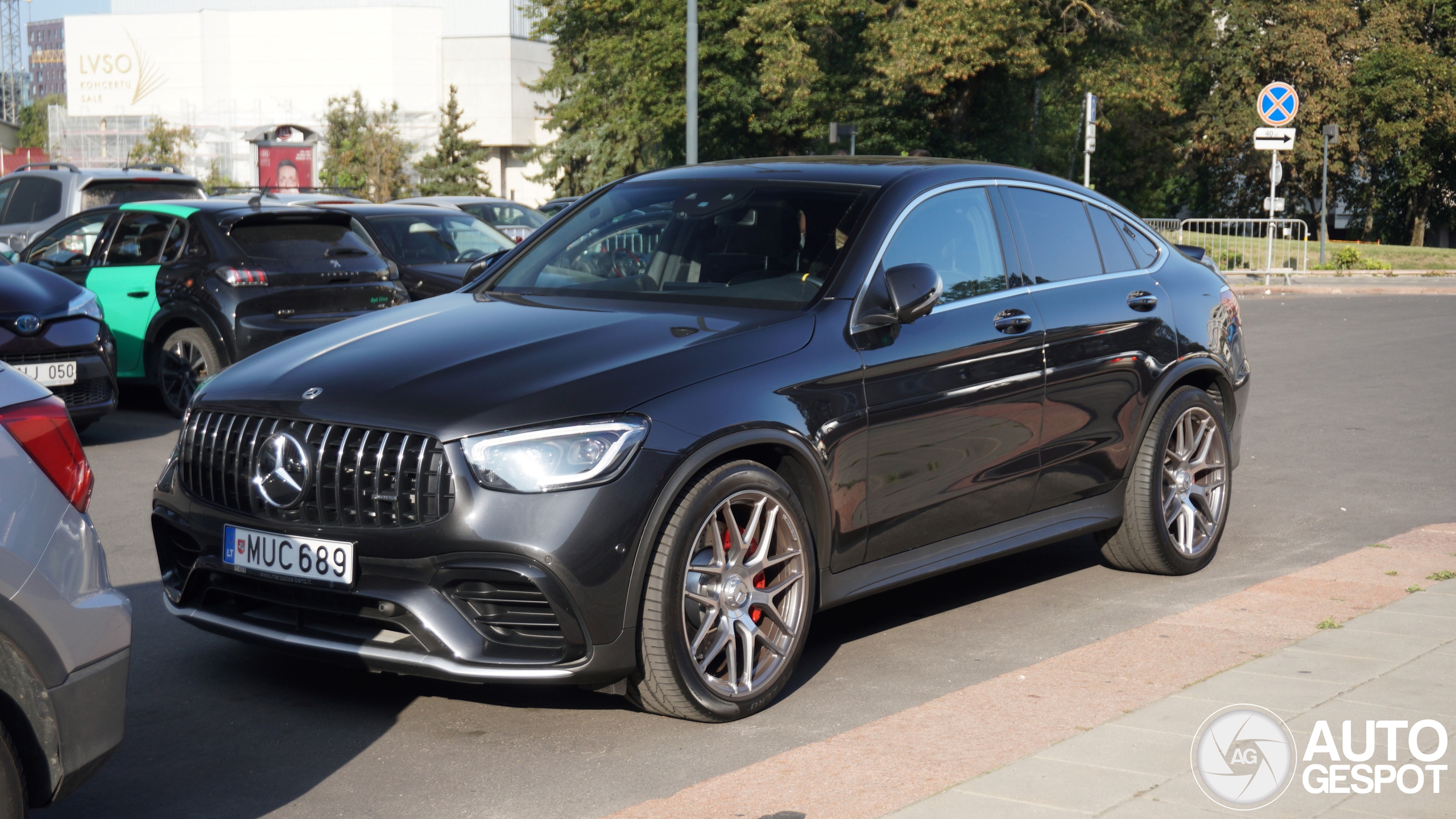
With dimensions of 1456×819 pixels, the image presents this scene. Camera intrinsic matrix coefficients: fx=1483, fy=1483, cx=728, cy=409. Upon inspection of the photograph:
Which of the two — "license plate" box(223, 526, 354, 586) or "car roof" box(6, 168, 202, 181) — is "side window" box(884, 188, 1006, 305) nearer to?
"license plate" box(223, 526, 354, 586)

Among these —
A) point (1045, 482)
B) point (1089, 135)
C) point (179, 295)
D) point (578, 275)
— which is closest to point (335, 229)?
point (179, 295)

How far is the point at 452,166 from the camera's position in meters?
83.6

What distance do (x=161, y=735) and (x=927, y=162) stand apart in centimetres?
346

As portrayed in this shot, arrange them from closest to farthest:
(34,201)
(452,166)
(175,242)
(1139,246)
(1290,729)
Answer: (1290,729) < (1139,246) < (175,242) < (34,201) < (452,166)

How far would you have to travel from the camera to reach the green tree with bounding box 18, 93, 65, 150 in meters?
122

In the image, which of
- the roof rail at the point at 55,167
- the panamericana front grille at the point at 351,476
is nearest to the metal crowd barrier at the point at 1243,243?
the roof rail at the point at 55,167

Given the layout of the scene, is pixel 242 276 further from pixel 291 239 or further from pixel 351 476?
pixel 351 476

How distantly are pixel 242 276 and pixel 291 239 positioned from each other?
54cm

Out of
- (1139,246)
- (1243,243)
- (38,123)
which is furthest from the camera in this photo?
(38,123)

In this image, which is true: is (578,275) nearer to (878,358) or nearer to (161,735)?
(878,358)

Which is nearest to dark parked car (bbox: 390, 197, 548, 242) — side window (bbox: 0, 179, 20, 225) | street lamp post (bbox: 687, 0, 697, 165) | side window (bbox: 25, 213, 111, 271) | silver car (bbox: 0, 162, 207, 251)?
street lamp post (bbox: 687, 0, 697, 165)

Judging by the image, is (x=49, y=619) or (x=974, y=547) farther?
(x=974, y=547)

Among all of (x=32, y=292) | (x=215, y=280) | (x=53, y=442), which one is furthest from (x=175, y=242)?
(x=53, y=442)

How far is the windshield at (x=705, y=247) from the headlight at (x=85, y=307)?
17.4 feet
